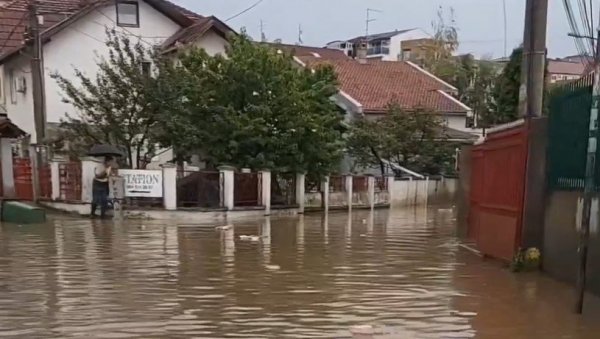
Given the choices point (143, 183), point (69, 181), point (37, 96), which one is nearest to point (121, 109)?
point (37, 96)

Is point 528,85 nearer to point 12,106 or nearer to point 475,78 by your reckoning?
point 12,106

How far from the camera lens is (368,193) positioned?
28.3m

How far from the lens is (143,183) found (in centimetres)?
1930

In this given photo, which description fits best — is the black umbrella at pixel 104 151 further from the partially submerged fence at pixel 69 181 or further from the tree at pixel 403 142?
Result: the tree at pixel 403 142

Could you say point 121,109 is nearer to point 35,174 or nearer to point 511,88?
point 35,174

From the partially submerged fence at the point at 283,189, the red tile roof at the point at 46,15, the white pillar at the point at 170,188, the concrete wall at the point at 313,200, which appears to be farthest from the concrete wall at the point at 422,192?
the white pillar at the point at 170,188

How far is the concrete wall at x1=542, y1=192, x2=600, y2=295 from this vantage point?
754 centimetres

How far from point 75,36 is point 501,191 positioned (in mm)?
21882

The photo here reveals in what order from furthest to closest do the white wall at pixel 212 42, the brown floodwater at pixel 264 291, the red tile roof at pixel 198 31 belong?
the white wall at pixel 212 42 → the red tile roof at pixel 198 31 → the brown floodwater at pixel 264 291

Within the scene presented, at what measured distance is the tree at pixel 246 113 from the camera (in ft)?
69.9

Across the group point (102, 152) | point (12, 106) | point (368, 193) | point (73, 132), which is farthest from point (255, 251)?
point (12, 106)

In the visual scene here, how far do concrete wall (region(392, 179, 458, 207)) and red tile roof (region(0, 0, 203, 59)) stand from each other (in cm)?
1217

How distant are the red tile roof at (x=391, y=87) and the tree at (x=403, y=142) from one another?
290 cm

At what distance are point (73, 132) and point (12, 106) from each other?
30.5 ft
